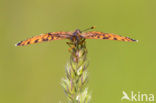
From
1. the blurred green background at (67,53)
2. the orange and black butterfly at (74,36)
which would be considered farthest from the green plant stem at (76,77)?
the blurred green background at (67,53)

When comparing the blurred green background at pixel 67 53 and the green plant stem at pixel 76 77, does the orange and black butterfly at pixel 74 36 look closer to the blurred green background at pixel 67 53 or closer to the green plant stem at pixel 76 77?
the green plant stem at pixel 76 77

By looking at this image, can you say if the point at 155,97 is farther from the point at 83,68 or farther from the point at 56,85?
the point at 83,68

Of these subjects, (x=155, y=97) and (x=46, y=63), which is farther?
(x=46, y=63)

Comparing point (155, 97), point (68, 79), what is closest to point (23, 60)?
point (155, 97)

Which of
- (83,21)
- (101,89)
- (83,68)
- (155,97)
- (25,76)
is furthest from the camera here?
(83,21)

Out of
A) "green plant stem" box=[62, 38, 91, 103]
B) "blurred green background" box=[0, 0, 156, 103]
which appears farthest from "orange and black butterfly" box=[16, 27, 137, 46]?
"blurred green background" box=[0, 0, 156, 103]

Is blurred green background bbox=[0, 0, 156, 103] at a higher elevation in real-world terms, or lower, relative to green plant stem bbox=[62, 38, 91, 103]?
higher

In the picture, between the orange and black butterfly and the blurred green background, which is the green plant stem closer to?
the orange and black butterfly

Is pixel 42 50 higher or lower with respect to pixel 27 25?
lower

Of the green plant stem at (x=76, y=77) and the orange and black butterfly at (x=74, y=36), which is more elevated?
the orange and black butterfly at (x=74, y=36)
